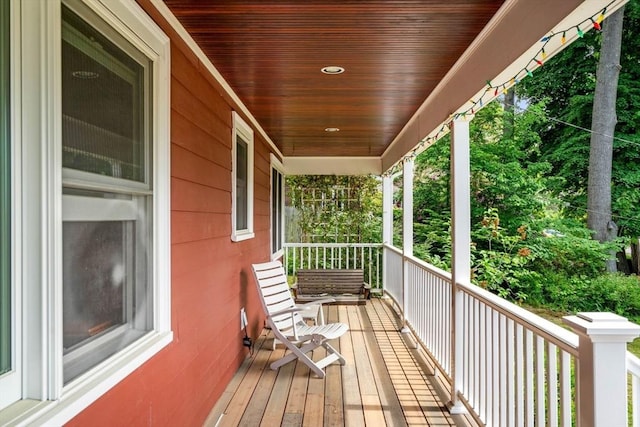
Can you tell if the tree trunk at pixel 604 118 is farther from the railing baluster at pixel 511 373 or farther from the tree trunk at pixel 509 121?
the railing baluster at pixel 511 373

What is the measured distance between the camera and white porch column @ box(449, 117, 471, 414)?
10.5 feet

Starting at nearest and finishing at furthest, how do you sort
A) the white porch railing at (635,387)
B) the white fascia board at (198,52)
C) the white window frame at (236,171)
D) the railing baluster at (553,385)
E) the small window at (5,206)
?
the small window at (5,206), the white porch railing at (635,387), the railing baluster at (553,385), the white fascia board at (198,52), the white window frame at (236,171)

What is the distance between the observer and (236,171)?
162 inches

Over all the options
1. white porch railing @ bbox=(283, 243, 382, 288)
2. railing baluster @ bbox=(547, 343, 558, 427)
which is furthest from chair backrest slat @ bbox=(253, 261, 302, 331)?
white porch railing @ bbox=(283, 243, 382, 288)

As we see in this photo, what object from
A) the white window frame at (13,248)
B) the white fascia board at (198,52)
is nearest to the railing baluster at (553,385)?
the white window frame at (13,248)

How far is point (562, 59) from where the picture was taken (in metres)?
6.62

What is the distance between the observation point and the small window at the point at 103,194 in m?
1.46

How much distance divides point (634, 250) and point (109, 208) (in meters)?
7.14

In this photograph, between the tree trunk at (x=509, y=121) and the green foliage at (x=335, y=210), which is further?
the tree trunk at (x=509, y=121)

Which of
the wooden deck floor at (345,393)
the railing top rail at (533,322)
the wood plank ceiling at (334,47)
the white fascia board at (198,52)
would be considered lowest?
the wooden deck floor at (345,393)

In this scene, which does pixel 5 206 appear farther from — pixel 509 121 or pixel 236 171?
pixel 509 121

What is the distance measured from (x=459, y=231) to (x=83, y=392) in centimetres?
252

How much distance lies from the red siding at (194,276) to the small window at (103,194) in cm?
23

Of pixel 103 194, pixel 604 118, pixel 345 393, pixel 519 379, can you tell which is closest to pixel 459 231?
pixel 519 379
